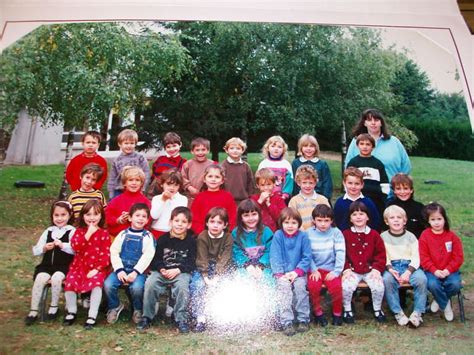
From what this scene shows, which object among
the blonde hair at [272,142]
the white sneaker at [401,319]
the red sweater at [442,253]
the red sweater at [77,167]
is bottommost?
the white sneaker at [401,319]

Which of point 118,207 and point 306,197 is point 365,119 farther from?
point 118,207

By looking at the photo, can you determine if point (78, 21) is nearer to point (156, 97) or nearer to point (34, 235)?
point (156, 97)

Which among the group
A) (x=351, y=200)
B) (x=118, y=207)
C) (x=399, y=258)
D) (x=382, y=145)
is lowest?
(x=399, y=258)

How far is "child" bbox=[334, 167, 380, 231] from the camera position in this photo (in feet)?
7.38

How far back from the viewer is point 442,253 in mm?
2178

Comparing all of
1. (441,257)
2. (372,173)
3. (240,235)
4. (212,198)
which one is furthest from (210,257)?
(441,257)

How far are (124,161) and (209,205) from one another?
0.41m

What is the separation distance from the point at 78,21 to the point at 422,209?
1626mm

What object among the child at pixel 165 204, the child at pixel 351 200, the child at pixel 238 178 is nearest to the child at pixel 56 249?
the child at pixel 165 204

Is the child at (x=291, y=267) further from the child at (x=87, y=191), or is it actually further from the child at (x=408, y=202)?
the child at (x=87, y=191)

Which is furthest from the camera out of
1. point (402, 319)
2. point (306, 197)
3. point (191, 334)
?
point (306, 197)

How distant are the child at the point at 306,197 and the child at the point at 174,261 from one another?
1.58 ft

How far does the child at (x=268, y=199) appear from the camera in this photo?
7.29 feet

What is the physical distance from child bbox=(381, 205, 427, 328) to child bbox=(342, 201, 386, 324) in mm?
32
